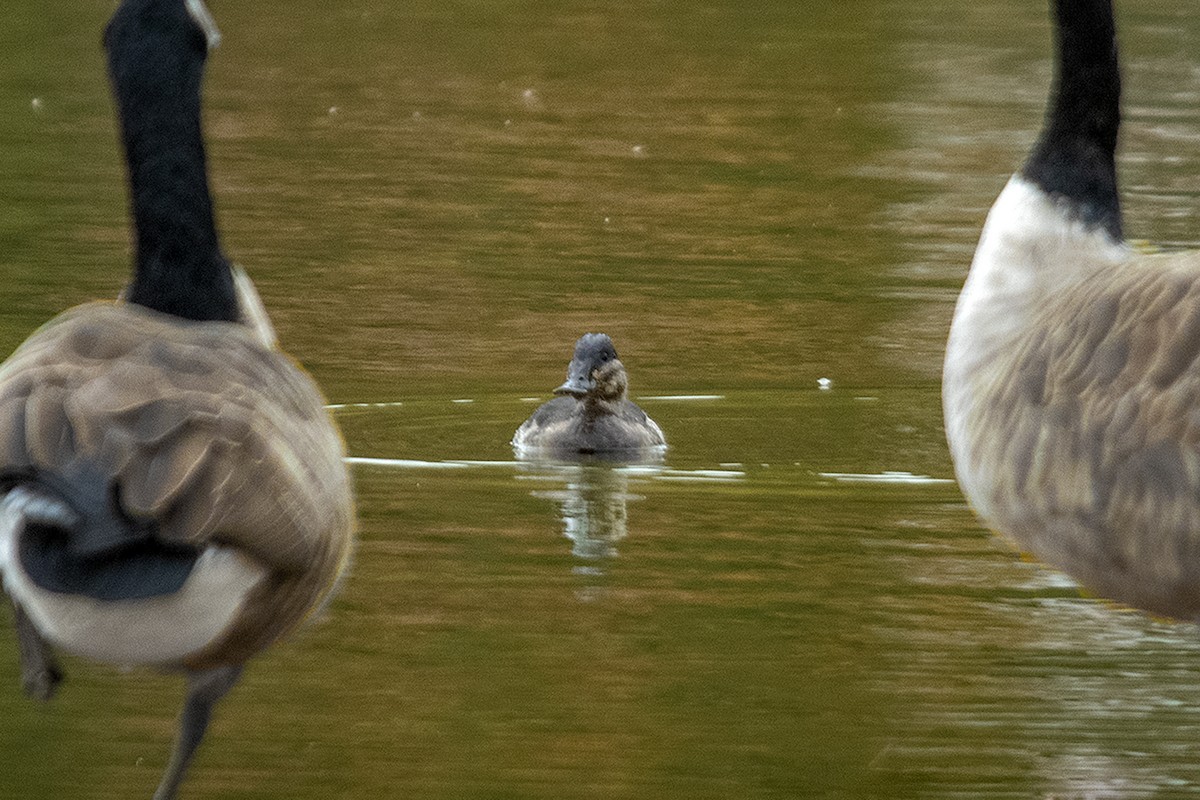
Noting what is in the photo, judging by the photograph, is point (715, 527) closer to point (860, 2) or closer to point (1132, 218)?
point (1132, 218)

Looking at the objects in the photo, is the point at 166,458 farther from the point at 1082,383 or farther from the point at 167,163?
the point at 1082,383

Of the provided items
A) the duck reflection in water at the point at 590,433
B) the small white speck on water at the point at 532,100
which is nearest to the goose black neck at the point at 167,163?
the duck reflection in water at the point at 590,433

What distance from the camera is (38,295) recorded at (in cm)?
1264

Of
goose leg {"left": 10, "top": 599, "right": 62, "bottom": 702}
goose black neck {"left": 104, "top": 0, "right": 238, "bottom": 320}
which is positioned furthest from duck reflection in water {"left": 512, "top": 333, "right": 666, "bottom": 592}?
goose leg {"left": 10, "top": 599, "right": 62, "bottom": 702}

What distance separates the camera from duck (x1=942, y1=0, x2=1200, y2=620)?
20.4 ft

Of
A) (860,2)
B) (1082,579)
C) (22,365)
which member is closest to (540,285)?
(1082,579)

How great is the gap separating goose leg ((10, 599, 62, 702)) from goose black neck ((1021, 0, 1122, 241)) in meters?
3.09

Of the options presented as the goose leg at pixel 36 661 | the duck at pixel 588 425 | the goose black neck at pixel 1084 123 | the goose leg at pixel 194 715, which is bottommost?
the duck at pixel 588 425

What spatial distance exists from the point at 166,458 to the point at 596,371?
19.6 ft

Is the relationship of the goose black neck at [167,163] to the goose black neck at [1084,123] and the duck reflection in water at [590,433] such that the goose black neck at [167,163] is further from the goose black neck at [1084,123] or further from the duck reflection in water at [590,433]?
the duck reflection in water at [590,433]

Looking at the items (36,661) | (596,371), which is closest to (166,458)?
(36,661)

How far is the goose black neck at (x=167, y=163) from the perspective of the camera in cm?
613

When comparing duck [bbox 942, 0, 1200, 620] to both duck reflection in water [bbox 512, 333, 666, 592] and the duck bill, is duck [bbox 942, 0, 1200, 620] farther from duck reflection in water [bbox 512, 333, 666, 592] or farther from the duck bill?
the duck bill

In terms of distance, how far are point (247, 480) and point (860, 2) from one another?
24548 mm
